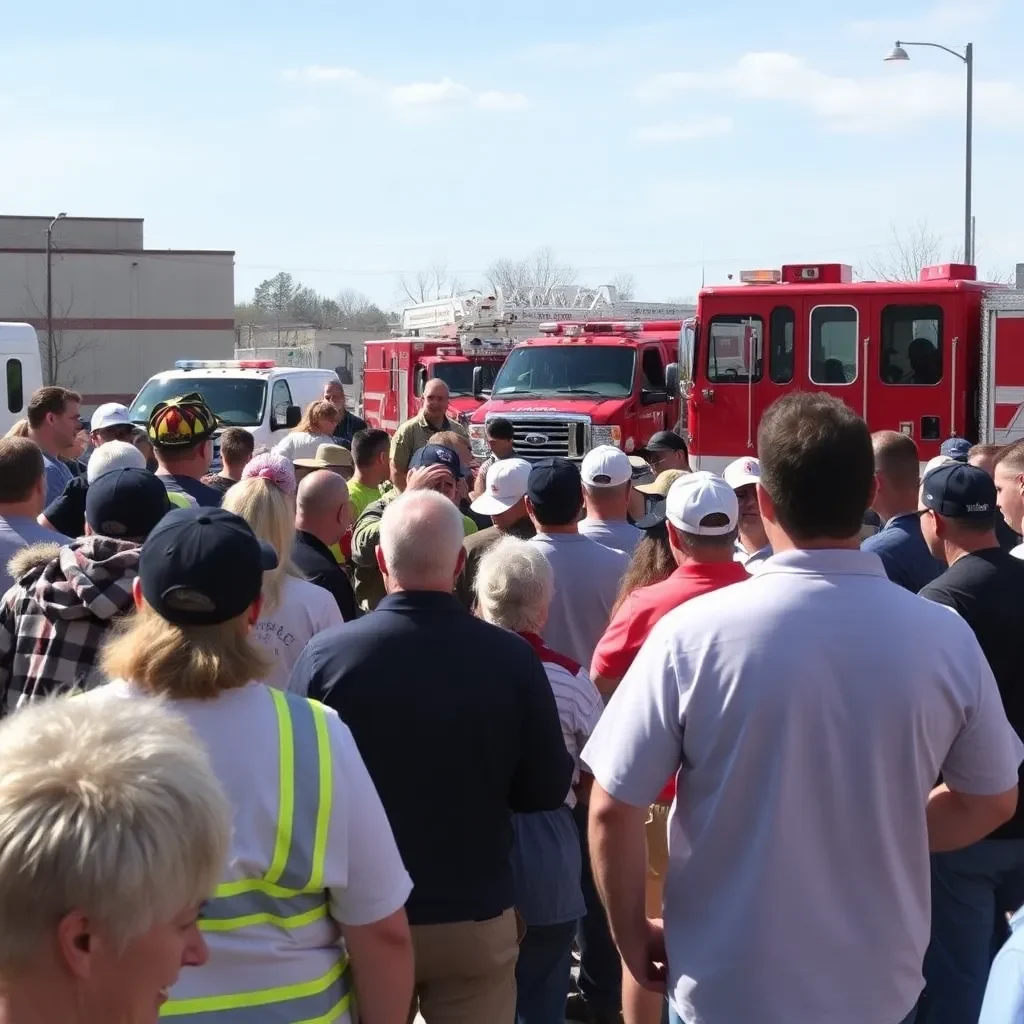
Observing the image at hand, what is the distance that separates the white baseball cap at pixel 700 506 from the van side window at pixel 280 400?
14.4 m

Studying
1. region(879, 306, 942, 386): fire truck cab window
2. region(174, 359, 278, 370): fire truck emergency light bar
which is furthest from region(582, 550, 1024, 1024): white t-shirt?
region(174, 359, 278, 370): fire truck emergency light bar

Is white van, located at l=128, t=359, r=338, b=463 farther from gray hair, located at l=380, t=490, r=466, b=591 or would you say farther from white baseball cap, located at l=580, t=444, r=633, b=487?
gray hair, located at l=380, t=490, r=466, b=591

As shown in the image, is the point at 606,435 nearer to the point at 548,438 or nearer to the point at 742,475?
the point at 548,438

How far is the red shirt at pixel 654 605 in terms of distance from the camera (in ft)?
15.2

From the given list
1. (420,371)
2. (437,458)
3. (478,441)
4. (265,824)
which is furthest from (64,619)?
(420,371)

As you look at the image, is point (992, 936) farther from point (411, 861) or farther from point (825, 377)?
point (825, 377)

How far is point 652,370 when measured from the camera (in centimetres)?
1930

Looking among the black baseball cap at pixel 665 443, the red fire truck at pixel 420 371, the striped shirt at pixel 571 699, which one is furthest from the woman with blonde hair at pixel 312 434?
the red fire truck at pixel 420 371

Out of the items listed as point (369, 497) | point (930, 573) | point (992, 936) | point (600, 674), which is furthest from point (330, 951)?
point (369, 497)

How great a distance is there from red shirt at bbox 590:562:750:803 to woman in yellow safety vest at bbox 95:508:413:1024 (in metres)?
1.96

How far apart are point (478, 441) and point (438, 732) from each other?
49.7ft

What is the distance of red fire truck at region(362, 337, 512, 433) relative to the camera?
24.2m

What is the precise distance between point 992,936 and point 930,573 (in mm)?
1689

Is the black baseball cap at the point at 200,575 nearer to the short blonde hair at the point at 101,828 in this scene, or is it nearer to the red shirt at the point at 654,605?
the short blonde hair at the point at 101,828
